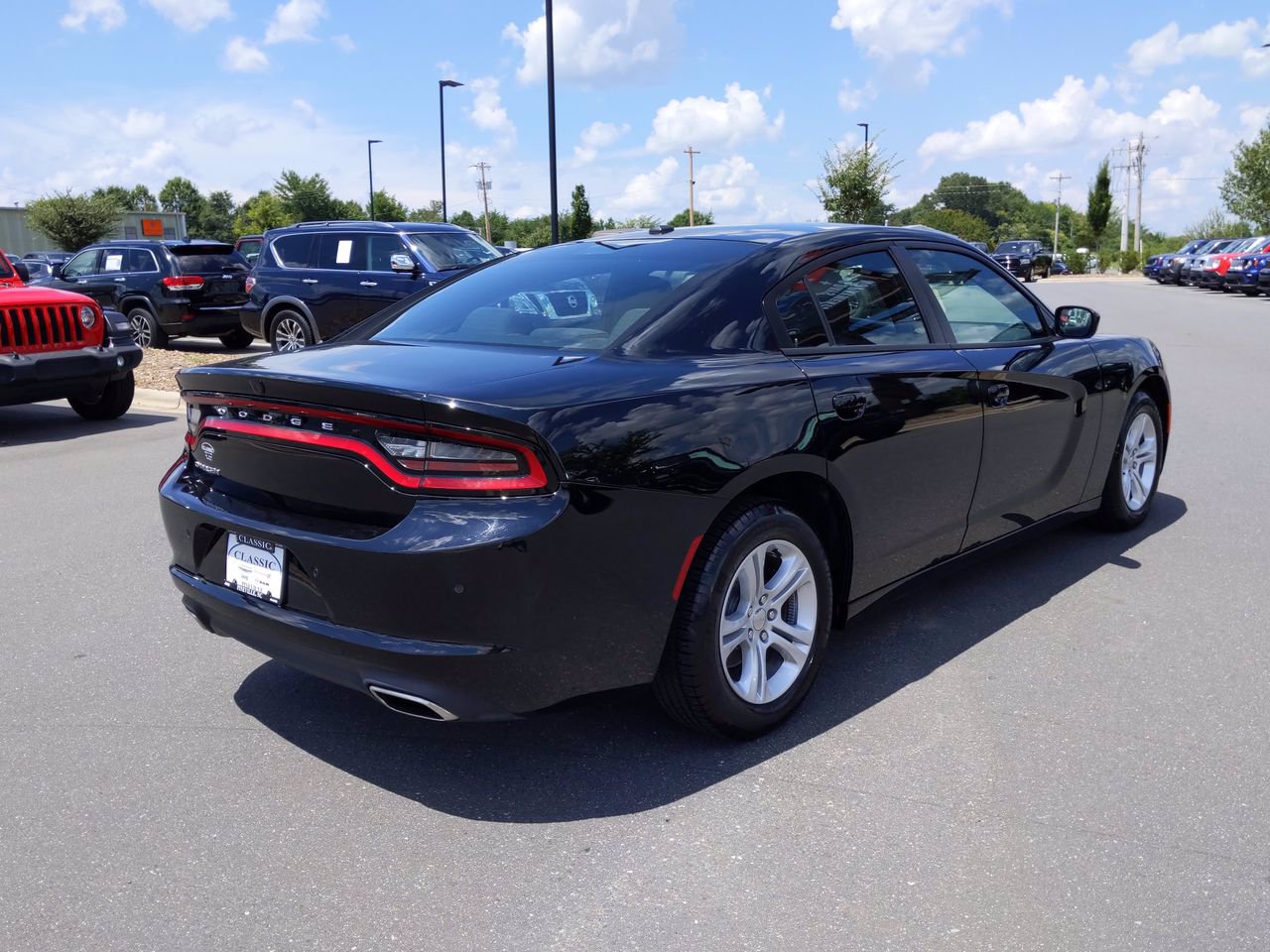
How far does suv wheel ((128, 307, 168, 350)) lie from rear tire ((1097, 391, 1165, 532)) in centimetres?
1453

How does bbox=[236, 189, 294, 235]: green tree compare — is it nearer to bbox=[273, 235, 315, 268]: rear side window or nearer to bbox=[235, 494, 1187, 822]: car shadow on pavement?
bbox=[273, 235, 315, 268]: rear side window

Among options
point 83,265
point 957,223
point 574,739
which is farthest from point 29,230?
point 957,223

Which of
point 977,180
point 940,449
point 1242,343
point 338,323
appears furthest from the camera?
point 977,180

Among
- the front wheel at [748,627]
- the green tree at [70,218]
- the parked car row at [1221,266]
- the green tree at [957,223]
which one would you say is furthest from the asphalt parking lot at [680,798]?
the green tree at [957,223]

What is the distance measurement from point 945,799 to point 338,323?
11840 millimetres

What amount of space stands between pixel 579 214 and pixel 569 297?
197ft

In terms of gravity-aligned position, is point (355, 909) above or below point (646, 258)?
below

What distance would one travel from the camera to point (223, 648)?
14.2 feet

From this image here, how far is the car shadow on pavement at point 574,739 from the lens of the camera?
318 cm

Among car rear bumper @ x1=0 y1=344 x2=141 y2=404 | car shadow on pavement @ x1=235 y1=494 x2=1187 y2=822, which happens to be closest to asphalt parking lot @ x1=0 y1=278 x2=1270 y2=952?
car shadow on pavement @ x1=235 y1=494 x2=1187 y2=822

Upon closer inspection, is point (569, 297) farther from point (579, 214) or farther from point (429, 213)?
point (429, 213)

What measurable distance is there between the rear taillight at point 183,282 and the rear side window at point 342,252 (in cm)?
340

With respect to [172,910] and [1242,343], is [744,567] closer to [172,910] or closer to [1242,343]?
[172,910]

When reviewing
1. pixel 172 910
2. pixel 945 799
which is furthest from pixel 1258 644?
pixel 172 910
